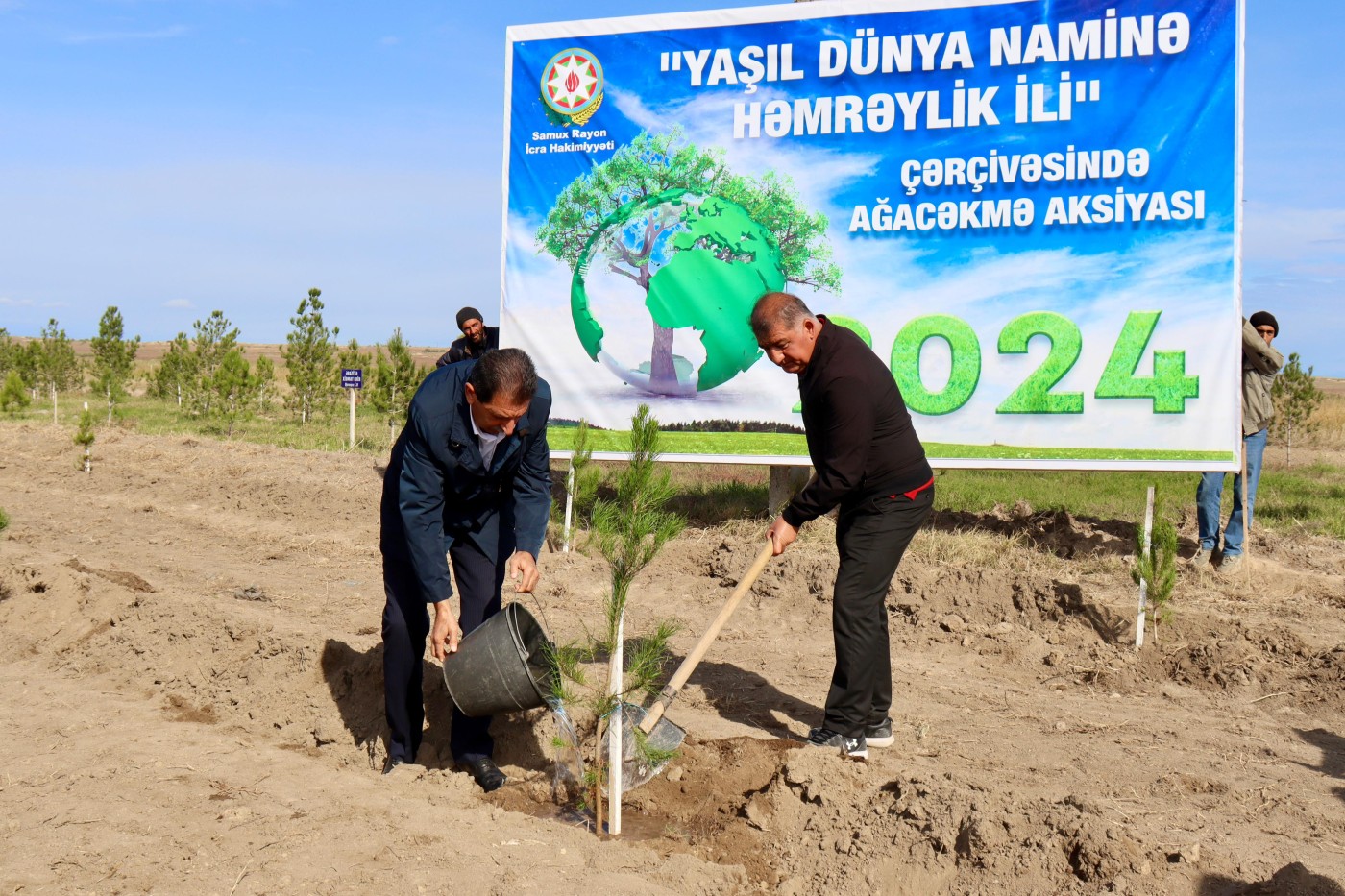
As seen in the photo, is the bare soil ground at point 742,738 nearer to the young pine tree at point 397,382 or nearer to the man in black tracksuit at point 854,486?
the man in black tracksuit at point 854,486

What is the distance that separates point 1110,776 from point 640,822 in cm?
200

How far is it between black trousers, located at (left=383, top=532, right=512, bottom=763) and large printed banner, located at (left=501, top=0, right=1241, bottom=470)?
5.15 m

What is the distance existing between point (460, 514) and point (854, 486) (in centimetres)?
159

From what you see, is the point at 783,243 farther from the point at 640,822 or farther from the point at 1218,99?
the point at 640,822

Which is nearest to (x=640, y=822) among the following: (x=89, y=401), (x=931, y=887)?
(x=931, y=887)

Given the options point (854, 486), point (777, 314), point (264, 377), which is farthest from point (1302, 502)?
point (264, 377)

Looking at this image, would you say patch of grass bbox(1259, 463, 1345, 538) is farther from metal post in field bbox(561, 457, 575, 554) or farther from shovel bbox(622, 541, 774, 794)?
shovel bbox(622, 541, 774, 794)

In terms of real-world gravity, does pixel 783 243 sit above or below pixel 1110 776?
above

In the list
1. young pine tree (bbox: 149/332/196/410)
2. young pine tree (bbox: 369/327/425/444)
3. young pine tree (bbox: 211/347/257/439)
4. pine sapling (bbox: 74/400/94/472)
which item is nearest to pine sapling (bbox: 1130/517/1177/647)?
pine sapling (bbox: 74/400/94/472)

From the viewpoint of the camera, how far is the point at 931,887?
12.0ft

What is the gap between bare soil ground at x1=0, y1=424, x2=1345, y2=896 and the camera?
11.7 ft

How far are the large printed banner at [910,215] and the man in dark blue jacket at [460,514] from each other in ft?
16.9

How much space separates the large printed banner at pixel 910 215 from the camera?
8391 mm

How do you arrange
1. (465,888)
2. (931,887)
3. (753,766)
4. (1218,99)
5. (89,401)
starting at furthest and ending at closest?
(89,401)
(1218,99)
(753,766)
(931,887)
(465,888)
